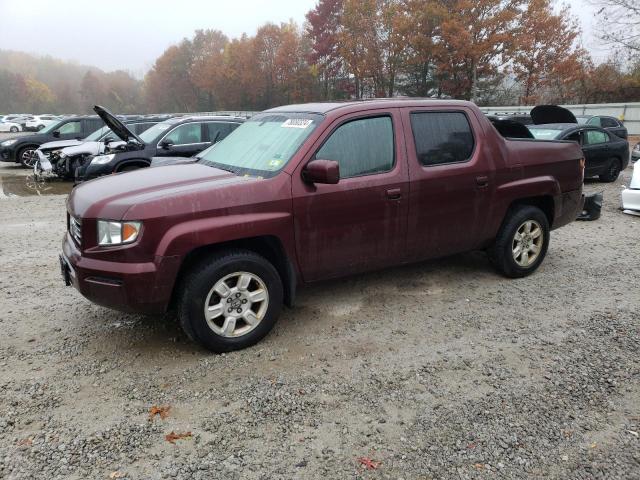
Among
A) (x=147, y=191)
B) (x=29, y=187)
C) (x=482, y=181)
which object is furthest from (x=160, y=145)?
(x=482, y=181)

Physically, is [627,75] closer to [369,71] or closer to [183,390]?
[369,71]

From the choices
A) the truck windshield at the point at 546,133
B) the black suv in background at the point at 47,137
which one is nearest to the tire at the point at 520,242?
the truck windshield at the point at 546,133

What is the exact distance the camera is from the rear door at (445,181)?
14.1ft

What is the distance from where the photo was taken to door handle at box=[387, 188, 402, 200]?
162 inches

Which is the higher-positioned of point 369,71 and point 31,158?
point 369,71

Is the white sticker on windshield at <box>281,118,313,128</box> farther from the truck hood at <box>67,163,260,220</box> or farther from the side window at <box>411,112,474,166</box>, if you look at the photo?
the side window at <box>411,112,474,166</box>

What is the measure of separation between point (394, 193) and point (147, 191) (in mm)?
1947

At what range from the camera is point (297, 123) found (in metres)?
4.13

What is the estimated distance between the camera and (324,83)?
2311 inches

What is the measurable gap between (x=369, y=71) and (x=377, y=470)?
4652 cm

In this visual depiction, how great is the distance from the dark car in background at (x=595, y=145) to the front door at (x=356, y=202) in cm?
803

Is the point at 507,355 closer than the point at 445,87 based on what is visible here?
Yes

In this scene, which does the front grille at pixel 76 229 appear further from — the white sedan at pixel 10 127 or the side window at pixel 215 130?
the white sedan at pixel 10 127

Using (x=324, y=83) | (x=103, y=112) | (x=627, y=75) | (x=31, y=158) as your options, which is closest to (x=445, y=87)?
(x=627, y=75)
